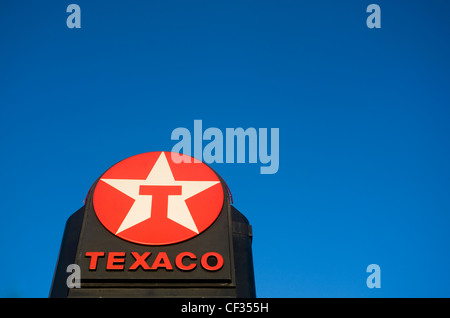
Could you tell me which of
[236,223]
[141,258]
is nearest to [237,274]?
[236,223]

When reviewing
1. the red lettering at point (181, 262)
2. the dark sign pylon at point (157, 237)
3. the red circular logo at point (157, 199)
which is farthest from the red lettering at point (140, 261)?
the red lettering at point (181, 262)

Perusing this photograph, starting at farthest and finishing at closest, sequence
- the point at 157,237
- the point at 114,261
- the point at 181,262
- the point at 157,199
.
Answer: the point at 157,199 < the point at 157,237 < the point at 181,262 < the point at 114,261

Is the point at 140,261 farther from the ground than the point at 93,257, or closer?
closer

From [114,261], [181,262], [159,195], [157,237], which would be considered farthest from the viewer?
[159,195]

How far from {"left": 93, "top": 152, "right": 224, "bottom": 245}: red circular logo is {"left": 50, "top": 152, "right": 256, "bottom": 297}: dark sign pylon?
0.09 ft

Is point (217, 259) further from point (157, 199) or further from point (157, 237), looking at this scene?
point (157, 199)

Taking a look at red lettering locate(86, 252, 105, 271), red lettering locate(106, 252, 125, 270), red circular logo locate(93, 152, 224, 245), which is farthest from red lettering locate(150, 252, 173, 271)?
red lettering locate(86, 252, 105, 271)

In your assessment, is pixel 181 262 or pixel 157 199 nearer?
pixel 181 262

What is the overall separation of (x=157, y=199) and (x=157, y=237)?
1.28 m

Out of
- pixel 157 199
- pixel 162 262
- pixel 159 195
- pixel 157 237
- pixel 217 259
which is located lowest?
pixel 162 262

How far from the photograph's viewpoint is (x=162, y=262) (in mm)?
11266

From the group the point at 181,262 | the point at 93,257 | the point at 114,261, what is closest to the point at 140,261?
the point at 114,261

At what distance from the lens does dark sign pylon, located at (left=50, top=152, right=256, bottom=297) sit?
36.0 feet

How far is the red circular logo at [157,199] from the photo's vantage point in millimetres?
11891
